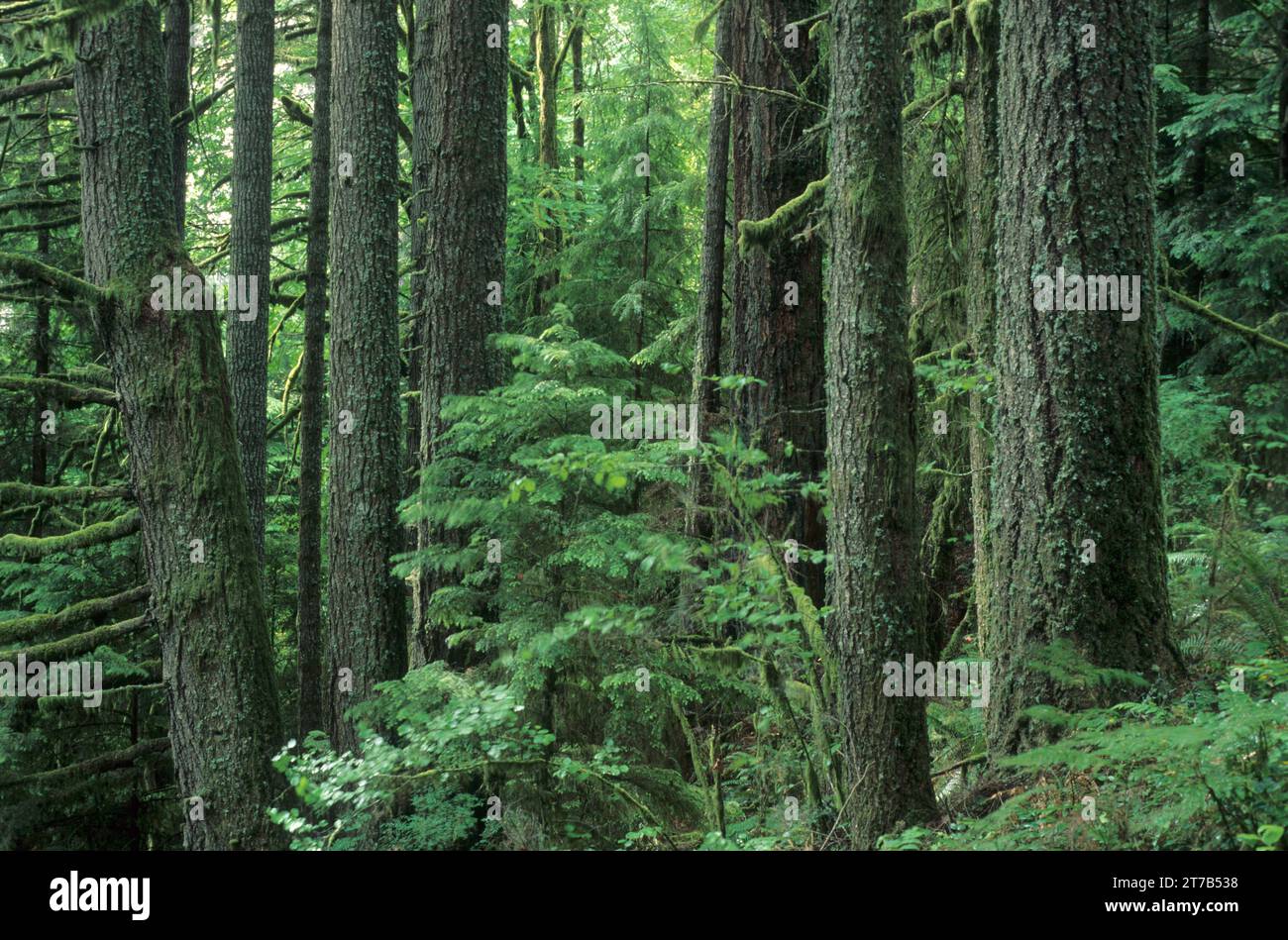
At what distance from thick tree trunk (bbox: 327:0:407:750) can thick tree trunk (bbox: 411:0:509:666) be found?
1.79 feet

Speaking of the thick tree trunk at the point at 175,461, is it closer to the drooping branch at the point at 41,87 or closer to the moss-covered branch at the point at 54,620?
the drooping branch at the point at 41,87

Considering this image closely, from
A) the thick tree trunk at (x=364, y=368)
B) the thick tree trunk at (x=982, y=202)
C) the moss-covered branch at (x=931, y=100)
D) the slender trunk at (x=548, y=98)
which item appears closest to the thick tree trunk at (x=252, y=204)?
the thick tree trunk at (x=364, y=368)

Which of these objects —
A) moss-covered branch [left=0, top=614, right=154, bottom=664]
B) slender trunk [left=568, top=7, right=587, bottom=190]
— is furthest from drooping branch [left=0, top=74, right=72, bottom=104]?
slender trunk [left=568, top=7, right=587, bottom=190]

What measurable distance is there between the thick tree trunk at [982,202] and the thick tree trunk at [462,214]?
3.91m

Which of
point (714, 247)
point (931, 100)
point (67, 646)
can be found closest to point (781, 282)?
point (714, 247)

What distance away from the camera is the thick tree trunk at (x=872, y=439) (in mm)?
5352

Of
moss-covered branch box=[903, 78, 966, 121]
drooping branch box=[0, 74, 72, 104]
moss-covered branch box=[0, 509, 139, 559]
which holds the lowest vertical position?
moss-covered branch box=[0, 509, 139, 559]

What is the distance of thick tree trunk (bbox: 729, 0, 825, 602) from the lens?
367 inches

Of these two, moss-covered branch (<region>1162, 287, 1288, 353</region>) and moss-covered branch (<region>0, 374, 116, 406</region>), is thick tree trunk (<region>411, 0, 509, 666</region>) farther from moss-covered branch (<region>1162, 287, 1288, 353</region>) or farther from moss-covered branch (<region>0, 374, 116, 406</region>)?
moss-covered branch (<region>1162, 287, 1288, 353</region>)

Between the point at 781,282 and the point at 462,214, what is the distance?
119 inches

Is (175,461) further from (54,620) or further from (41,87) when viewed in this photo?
(41,87)

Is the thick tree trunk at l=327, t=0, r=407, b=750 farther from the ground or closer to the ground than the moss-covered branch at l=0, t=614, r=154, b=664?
farther from the ground

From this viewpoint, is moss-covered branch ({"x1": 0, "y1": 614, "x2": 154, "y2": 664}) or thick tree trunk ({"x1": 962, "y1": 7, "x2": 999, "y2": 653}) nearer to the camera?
thick tree trunk ({"x1": 962, "y1": 7, "x2": 999, "y2": 653})
